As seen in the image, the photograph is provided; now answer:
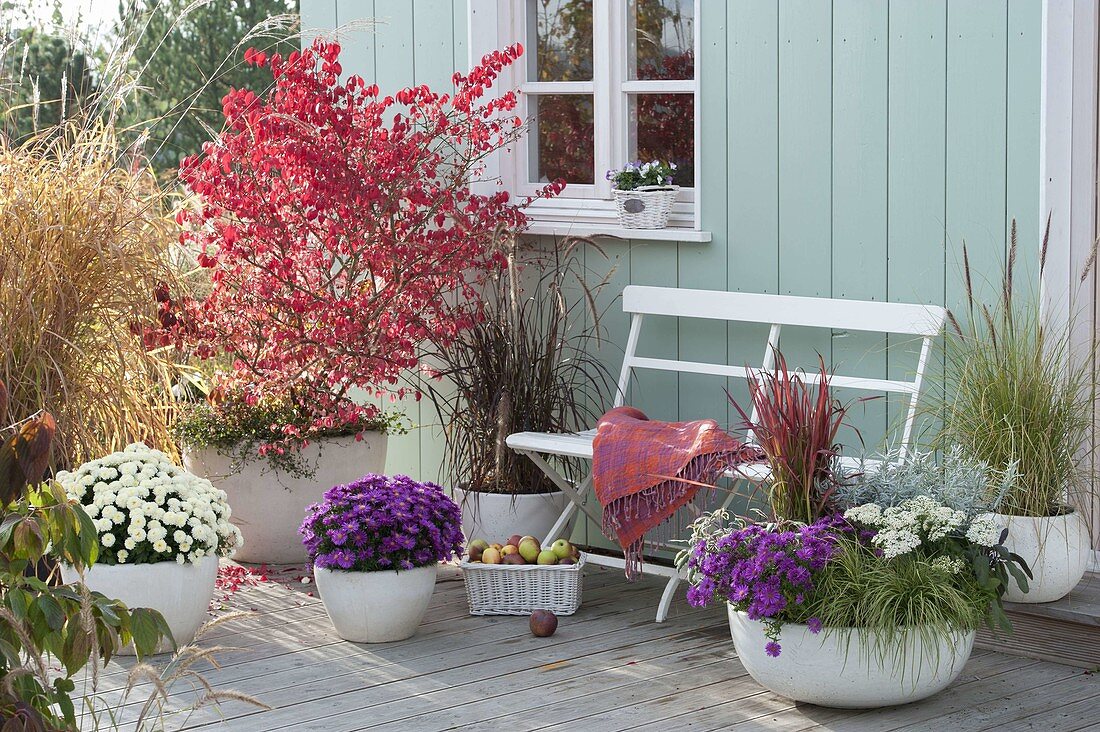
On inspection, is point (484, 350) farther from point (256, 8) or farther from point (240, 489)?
point (256, 8)

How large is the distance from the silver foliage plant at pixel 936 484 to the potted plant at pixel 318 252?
1.70m

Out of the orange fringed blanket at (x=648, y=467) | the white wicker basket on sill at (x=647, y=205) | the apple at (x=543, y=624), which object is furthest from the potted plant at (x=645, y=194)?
the apple at (x=543, y=624)

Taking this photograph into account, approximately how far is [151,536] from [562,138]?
2.38 meters

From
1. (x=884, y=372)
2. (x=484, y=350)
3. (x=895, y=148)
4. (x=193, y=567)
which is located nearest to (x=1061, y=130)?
(x=895, y=148)

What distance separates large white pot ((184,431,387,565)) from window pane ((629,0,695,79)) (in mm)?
1766

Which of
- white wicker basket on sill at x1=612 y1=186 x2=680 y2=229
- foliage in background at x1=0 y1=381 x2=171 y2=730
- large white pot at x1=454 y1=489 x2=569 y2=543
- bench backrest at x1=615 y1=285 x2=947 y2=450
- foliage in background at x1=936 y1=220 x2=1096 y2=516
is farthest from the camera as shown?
white wicker basket on sill at x1=612 y1=186 x2=680 y2=229

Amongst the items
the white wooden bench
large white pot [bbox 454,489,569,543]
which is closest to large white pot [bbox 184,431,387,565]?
large white pot [bbox 454,489,569,543]

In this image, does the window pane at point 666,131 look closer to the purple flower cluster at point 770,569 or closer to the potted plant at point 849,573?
the potted plant at point 849,573

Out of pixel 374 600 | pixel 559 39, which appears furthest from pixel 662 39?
pixel 374 600

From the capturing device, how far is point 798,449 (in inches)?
143

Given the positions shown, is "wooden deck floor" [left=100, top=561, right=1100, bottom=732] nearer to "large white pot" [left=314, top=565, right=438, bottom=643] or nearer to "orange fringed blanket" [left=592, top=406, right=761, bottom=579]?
"large white pot" [left=314, top=565, right=438, bottom=643]

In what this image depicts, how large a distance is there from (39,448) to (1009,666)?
2.86m

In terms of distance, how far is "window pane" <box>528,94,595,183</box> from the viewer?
5.43m

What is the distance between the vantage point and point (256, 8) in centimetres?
1270
